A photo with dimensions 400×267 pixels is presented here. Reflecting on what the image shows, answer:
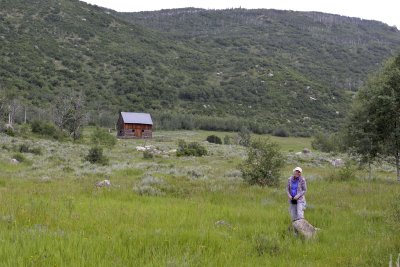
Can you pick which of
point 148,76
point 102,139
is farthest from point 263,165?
point 148,76

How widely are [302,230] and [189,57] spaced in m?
156

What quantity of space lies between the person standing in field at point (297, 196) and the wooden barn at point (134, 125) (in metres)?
70.3

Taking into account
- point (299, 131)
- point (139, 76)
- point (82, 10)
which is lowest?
point (299, 131)

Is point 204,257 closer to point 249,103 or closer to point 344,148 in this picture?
point 344,148

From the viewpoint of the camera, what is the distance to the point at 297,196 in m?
9.27

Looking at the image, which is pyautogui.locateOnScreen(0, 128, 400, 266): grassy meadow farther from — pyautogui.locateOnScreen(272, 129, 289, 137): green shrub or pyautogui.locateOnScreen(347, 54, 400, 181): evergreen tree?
pyautogui.locateOnScreen(272, 129, 289, 137): green shrub

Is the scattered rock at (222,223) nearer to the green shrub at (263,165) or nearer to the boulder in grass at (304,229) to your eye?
the boulder in grass at (304,229)

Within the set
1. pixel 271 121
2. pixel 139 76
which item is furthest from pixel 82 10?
pixel 271 121

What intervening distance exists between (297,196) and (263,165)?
27.4ft

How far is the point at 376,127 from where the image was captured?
18.6m

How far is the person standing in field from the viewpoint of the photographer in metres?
9.26

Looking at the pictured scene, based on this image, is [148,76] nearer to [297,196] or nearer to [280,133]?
[280,133]

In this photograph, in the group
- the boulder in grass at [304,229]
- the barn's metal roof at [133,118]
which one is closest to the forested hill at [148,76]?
the barn's metal roof at [133,118]

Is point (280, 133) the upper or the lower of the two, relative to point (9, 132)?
lower
